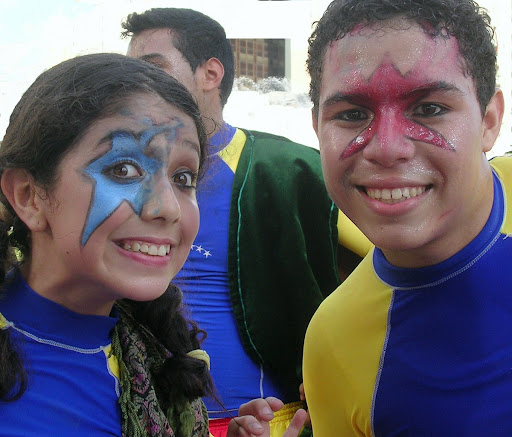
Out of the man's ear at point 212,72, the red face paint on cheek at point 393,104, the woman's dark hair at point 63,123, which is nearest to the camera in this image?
the woman's dark hair at point 63,123

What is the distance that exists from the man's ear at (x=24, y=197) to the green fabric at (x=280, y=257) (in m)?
1.23

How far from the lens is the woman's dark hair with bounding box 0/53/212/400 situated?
143 centimetres

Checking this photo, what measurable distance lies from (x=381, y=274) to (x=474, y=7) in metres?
0.74

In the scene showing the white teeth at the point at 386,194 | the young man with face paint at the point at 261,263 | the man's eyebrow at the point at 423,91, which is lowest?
the young man with face paint at the point at 261,263

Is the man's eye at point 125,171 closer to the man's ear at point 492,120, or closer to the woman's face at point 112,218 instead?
the woman's face at point 112,218

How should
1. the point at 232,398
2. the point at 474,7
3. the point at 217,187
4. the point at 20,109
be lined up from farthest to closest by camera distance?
the point at 217,187, the point at 232,398, the point at 474,7, the point at 20,109

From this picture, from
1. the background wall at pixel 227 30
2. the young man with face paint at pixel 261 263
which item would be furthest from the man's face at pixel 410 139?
the background wall at pixel 227 30

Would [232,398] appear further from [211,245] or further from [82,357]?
[82,357]

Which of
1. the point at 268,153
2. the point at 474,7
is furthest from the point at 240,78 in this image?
the point at 474,7

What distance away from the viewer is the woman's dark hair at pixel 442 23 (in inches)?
61.8

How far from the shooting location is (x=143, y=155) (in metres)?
1.46

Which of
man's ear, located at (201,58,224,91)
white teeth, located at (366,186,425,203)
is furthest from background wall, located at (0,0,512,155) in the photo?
white teeth, located at (366,186,425,203)

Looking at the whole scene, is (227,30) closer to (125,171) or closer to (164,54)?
(164,54)

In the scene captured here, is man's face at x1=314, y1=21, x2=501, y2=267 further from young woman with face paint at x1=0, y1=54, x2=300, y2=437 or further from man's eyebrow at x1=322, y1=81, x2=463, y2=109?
young woman with face paint at x1=0, y1=54, x2=300, y2=437
